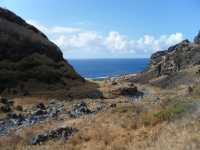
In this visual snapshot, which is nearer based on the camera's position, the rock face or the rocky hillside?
the rock face

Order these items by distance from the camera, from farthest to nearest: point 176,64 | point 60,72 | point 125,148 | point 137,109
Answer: point 176,64 → point 60,72 → point 137,109 → point 125,148

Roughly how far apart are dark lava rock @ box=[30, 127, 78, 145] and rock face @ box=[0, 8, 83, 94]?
75.5 feet

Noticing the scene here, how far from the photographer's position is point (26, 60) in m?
46.8

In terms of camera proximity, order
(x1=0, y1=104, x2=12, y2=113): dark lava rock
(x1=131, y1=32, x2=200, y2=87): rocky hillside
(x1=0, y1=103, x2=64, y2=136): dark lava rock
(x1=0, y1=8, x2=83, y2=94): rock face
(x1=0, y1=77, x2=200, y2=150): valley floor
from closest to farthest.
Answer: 1. (x1=0, y1=77, x2=200, y2=150): valley floor
2. (x1=0, y1=103, x2=64, y2=136): dark lava rock
3. (x1=0, y1=104, x2=12, y2=113): dark lava rock
4. (x1=0, y1=8, x2=83, y2=94): rock face
5. (x1=131, y1=32, x2=200, y2=87): rocky hillside

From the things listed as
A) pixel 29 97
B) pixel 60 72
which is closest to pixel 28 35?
pixel 60 72

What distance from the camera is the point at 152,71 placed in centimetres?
8531

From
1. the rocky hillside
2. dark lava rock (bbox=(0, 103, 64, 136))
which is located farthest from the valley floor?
the rocky hillside

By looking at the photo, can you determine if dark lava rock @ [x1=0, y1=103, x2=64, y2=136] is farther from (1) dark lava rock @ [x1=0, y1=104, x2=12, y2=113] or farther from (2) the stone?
(2) the stone

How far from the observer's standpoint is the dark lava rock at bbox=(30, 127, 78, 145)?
15461mm

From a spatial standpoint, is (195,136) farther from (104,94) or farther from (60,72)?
(60,72)

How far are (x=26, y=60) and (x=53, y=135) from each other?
31.6 metres

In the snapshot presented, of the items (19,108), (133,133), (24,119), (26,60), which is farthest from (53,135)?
(26,60)

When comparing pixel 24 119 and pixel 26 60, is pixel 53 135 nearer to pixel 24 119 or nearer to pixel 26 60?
pixel 24 119

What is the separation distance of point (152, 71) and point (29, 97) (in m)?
51.2
